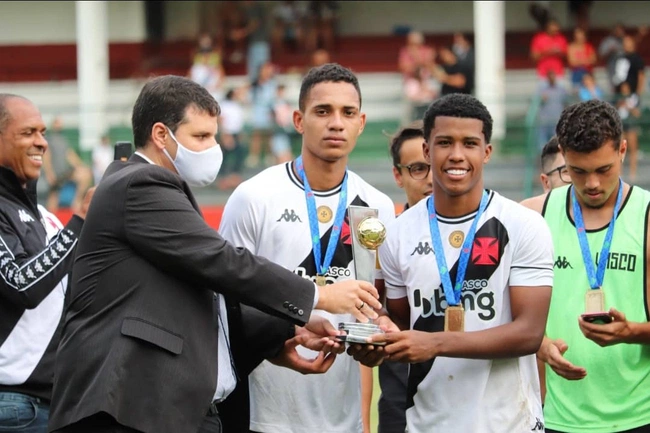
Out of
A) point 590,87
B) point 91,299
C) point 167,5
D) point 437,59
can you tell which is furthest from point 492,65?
point 91,299

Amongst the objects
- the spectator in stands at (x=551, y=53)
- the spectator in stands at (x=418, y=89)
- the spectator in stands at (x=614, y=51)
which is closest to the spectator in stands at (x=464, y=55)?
the spectator in stands at (x=418, y=89)

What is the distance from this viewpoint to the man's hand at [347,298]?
4598mm

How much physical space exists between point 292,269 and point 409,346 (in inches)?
36.2

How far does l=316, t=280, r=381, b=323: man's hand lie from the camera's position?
181 inches

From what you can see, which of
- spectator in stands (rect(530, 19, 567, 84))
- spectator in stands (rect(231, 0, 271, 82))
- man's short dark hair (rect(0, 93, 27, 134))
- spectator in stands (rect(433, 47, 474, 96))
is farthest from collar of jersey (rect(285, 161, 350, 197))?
spectator in stands (rect(231, 0, 271, 82))

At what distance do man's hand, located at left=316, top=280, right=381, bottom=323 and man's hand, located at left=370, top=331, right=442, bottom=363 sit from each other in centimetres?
13

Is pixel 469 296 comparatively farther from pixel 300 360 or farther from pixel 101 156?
pixel 101 156

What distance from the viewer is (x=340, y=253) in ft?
17.7

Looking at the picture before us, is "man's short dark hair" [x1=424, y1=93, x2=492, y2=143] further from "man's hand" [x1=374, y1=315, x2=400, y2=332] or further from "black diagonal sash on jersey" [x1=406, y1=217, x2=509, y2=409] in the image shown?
"man's hand" [x1=374, y1=315, x2=400, y2=332]

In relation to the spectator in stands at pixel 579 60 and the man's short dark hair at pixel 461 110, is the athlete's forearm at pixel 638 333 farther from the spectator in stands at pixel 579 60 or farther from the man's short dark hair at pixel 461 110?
the spectator in stands at pixel 579 60

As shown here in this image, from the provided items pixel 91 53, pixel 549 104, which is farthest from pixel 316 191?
pixel 91 53

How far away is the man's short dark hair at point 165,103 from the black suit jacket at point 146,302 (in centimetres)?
23

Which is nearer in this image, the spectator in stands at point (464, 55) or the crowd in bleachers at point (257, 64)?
the crowd in bleachers at point (257, 64)

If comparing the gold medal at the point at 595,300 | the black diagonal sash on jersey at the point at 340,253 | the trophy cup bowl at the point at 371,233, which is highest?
the trophy cup bowl at the point at 371,233
